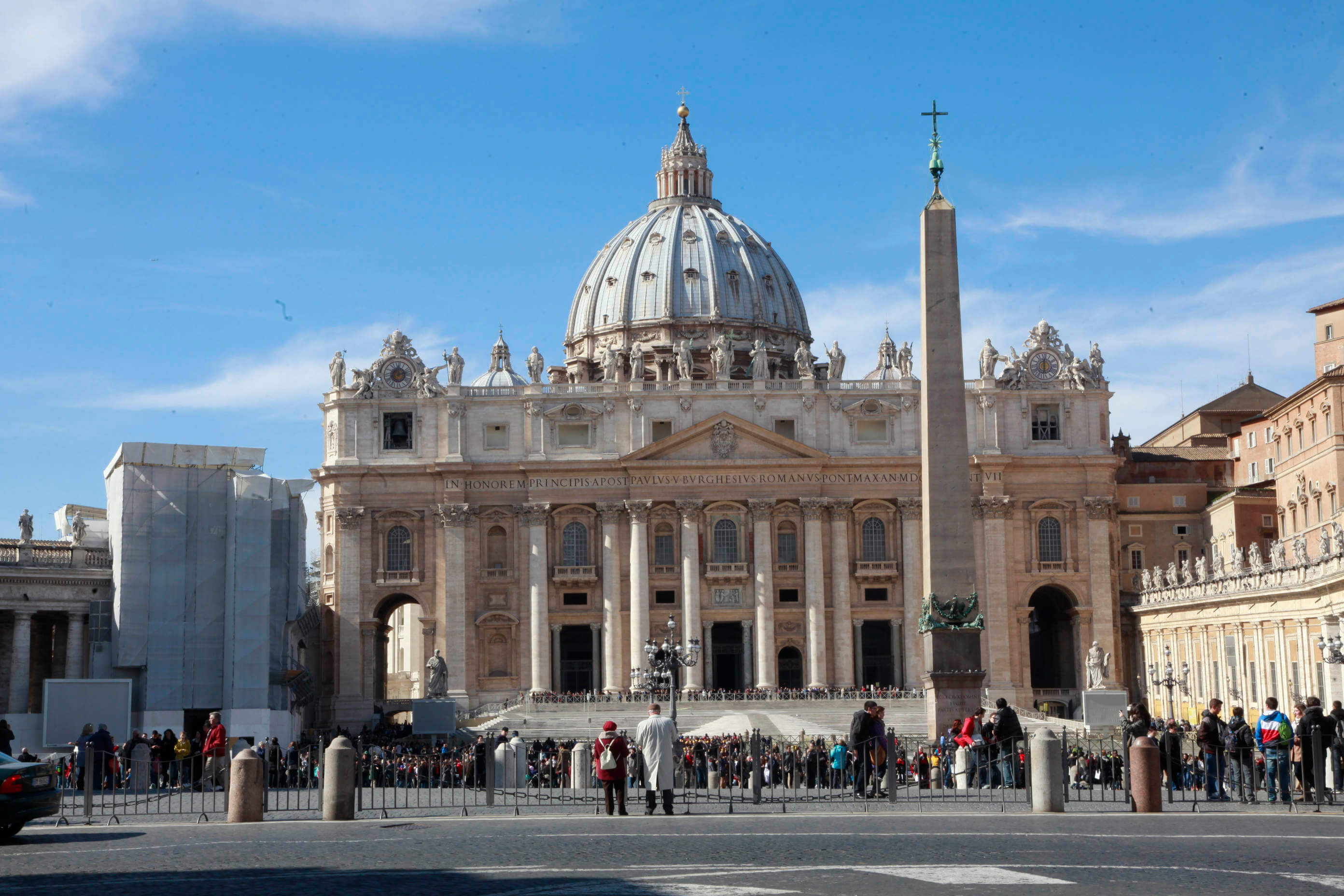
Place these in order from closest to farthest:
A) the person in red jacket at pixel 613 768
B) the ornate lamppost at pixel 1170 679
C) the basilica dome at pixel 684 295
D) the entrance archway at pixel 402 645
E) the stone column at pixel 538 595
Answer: the person in red jacket at pixel 613 768 < the ornate lamppost at pixel 1170 679 < the stone column at pixel 538 595 < the entrance archway at pixel 402 645 < the basilica dome at pixel 684 295

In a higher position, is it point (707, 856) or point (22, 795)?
point (22, 795)

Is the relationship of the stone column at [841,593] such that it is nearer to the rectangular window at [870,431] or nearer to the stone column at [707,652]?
the rectangular window at [870,431]

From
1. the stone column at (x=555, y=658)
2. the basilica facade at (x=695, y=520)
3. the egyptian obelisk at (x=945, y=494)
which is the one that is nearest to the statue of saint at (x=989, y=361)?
the basilica facade at (x=695, y=520)

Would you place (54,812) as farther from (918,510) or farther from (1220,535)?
(1220,535)

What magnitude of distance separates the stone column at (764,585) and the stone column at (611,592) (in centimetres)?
522

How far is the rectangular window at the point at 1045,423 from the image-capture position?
234 feet

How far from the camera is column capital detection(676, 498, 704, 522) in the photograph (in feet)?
228

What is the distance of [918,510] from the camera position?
69.9 meters

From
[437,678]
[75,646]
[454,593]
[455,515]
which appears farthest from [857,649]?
[75,646]

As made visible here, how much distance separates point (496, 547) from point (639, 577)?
6060mm

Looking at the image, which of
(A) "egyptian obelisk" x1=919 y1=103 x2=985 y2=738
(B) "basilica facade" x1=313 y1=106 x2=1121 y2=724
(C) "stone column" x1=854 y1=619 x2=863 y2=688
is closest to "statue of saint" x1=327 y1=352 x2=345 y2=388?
(B) "basilica facade" x1=313 y1=106 x2=1121 y2=724

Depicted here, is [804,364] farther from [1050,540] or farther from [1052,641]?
[1052,641]

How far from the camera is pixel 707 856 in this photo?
1455 centimetres

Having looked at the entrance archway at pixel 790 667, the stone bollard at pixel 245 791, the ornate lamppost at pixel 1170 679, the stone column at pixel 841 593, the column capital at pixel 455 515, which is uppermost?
the column capital at pixel 455 515
